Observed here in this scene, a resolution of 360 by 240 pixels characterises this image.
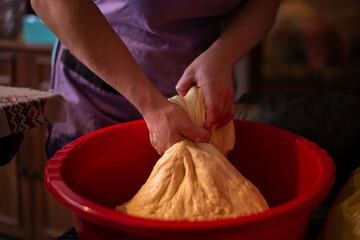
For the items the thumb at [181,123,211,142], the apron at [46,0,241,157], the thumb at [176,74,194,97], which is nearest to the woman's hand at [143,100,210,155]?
the thumb at [181,123,211,142]

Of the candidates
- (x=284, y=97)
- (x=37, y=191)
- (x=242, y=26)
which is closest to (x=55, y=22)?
(x=242, y=26)

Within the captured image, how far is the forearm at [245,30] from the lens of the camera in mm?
646

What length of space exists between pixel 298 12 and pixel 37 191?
1.67 m

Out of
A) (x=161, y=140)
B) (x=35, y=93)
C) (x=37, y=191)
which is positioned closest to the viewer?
(x=161, y=140)

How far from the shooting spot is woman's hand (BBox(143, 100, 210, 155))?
1.63 ft

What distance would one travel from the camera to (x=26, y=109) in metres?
0.55

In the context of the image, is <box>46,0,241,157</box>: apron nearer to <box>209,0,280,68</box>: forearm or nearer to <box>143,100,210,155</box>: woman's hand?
<box>209,0,280,68</box>: forearm

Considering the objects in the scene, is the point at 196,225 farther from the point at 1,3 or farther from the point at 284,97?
the point at 1,3

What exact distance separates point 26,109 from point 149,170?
0.79 ft

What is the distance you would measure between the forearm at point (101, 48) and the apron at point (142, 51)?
7.4 inches

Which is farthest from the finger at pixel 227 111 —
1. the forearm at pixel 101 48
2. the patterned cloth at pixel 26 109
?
the patterned cloth at pixel 26 109

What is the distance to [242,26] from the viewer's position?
69 cm

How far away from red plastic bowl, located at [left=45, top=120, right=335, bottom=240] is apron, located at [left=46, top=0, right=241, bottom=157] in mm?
177

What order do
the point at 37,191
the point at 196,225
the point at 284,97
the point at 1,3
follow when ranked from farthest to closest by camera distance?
the point at 1,3 < the point at 37,191 < the point at 284,97 < the point at 196,225
